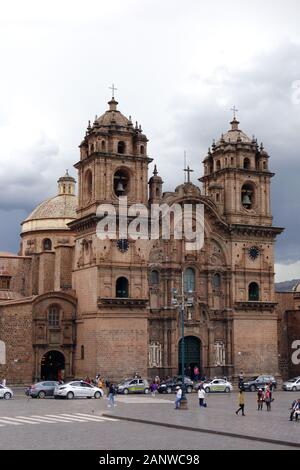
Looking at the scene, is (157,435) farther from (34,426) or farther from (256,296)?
(256,296)

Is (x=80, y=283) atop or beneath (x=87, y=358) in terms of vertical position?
atop

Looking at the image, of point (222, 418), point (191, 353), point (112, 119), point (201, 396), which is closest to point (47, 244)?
point (112, 119)

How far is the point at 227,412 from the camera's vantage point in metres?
35.1

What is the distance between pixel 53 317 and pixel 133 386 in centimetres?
1018

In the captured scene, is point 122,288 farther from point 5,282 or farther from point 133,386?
point 5,282

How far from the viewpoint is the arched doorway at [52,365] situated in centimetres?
5712

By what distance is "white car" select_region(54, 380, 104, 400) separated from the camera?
4519cm

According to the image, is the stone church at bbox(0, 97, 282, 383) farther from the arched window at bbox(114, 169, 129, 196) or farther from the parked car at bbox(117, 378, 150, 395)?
the parked car at bbox(117, 378, 150, 395)

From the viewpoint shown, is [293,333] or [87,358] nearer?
[87,358]

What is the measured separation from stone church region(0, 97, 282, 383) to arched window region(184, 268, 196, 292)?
0.10m

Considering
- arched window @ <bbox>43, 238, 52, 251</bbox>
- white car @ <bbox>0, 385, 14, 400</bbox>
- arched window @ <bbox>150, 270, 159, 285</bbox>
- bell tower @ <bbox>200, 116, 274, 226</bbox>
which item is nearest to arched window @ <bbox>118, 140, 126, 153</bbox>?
bell tower @ <bbox>200, 116, 274, 226</bbox>

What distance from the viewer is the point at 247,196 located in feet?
211

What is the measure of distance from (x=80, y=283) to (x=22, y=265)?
10180 mm
